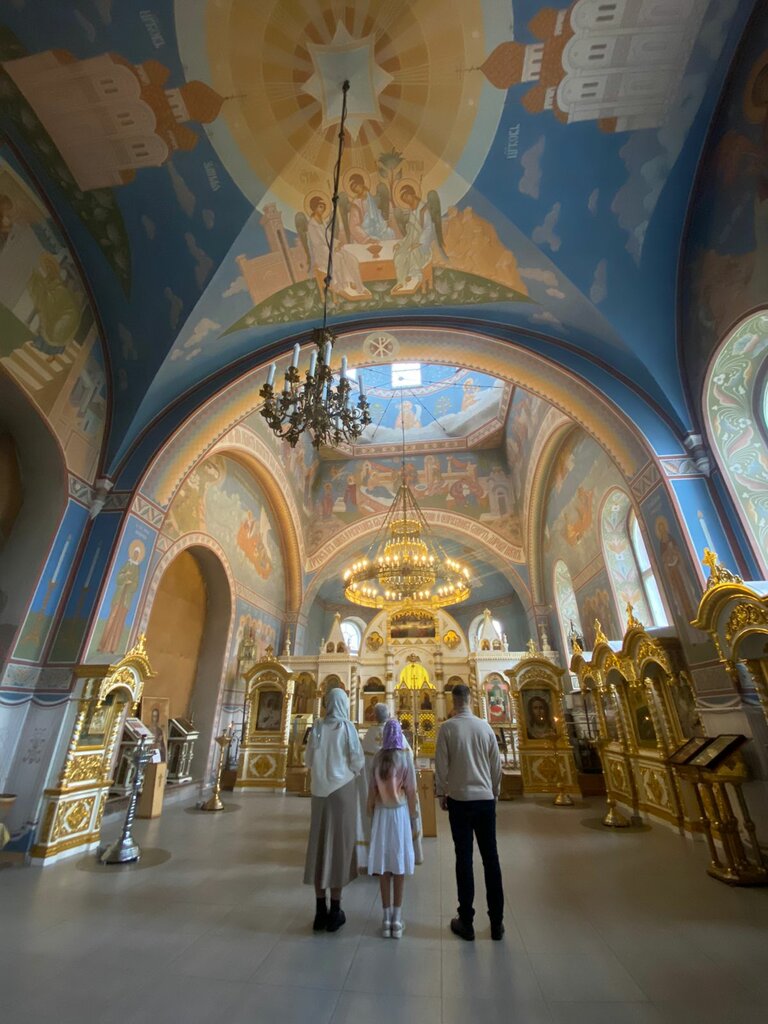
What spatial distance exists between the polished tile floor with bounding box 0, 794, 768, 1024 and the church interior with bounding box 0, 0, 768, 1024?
29mm

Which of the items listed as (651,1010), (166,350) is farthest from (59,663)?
(651,1010)

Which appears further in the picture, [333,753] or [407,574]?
[407,574]

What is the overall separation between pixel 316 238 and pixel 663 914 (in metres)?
8.81

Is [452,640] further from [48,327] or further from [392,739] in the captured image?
[48,327]

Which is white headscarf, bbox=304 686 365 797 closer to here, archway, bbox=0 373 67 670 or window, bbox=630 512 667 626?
archway, bbox=0 373 67 670

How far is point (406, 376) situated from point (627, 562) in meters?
9.68

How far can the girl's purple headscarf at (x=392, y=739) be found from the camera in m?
3.39

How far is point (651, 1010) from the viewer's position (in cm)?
233

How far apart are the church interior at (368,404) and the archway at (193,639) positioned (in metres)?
0.64

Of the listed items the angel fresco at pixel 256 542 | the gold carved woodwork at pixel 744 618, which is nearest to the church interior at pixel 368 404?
the gold carved woodwork at pixel 744 618

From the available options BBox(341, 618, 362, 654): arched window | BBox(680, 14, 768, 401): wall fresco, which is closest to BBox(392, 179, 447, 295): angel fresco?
BBox(680, 14, 768, 401): wall fresco

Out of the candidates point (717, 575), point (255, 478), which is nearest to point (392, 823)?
point (717, 575)

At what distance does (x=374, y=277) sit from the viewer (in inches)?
304

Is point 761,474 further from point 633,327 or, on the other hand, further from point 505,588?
point 505,588
